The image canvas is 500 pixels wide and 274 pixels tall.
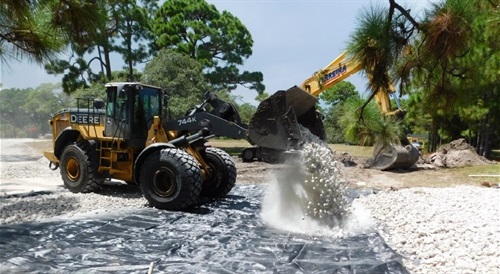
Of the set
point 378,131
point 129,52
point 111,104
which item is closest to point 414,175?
point 378,131

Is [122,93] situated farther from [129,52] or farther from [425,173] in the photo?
[129,52]

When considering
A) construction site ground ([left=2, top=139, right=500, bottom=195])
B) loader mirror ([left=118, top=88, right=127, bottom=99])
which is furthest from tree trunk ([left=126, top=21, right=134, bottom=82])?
loader mirror ([left=118, top=88, right=127, bottom=99])

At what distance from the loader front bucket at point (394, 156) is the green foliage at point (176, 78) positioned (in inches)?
271

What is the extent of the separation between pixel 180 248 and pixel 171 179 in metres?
1.89

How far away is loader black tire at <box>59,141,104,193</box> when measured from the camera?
6.62 m

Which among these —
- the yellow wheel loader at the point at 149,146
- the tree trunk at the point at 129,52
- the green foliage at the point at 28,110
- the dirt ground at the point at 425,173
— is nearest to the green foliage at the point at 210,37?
the tree trunk at the point at 129,52

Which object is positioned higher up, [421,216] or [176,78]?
[176,78]

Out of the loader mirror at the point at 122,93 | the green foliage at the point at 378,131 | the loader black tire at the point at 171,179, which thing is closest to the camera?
the loader black tire at the point at 171,179

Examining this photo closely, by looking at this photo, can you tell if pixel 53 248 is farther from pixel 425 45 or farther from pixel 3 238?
pixel 425 45

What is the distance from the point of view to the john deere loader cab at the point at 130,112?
636 centimetres

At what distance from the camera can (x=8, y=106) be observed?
41.8 metres

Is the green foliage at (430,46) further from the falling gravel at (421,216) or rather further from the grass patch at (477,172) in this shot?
the grass patch at (477,172)

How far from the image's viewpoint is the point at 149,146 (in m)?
5.77

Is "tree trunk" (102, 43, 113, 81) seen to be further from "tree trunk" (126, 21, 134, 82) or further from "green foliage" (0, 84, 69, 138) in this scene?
"green foliage" (0, 84, 69, 138)
